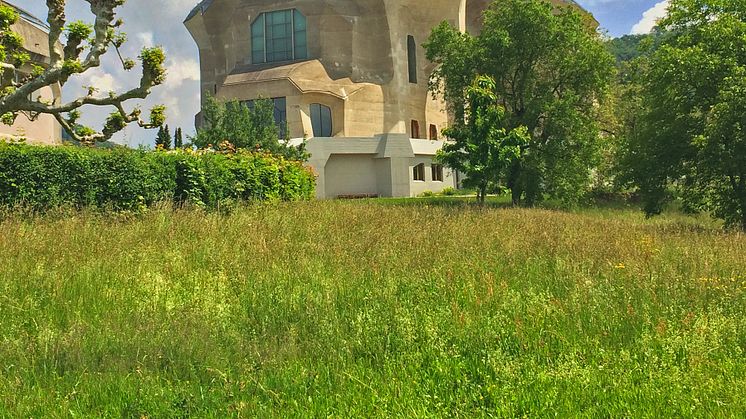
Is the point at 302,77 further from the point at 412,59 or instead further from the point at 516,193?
the point at 516,193

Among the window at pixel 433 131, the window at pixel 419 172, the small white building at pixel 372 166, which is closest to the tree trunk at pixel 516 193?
the small white building at pixel 372 166

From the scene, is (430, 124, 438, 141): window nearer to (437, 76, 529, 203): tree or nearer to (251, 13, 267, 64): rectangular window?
(251, 13, 267, 64): rectangular window

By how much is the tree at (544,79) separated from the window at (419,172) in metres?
16.3

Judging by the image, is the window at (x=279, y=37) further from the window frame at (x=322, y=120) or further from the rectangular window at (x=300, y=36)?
the window frame at (x=322, y=120)

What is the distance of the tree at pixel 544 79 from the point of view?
23.7m

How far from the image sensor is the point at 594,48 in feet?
78.1

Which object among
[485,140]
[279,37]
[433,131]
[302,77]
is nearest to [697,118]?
[485,140]

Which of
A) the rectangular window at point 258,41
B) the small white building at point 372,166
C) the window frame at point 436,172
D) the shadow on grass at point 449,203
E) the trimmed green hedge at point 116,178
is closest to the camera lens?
the trimmed green hedge at point 116,178

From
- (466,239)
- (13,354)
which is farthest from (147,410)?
(466,239)

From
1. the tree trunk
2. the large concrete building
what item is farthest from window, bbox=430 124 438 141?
the tree trunk

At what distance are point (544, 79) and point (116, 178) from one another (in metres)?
20.6

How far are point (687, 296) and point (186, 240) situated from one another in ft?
21.5

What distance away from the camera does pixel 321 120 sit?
43.3m

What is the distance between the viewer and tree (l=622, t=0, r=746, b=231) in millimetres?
15555
